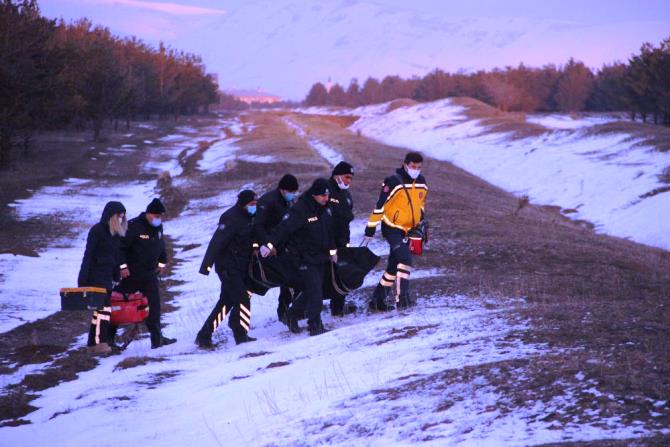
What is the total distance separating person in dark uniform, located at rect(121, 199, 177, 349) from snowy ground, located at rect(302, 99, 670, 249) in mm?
17458

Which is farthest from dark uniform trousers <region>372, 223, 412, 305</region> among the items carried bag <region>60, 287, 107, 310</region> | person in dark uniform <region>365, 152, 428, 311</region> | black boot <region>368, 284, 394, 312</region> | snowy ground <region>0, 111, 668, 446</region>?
carried bag <region>60, 287, 107, 310</region>

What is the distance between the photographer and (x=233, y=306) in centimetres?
1167

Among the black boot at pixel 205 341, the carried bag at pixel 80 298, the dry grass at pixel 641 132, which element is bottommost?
the black boot at pixel 205 341

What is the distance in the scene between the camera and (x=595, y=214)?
1245 inches

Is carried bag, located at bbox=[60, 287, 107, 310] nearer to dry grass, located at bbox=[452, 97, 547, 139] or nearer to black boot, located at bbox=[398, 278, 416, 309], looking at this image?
black boot, located at bbox=[398, 278, 416, 309]

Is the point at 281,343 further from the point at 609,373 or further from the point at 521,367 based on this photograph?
the point at 609,373

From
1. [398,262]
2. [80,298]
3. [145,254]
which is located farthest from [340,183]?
[80,298]

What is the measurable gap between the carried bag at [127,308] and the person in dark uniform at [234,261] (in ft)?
2.93

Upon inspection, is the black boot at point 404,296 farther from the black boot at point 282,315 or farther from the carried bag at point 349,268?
the black boot at point 282,315

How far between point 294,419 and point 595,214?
26.2m

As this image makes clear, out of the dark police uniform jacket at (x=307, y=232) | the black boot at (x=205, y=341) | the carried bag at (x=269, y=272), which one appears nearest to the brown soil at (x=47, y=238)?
the black boot at (x=205, y=341)

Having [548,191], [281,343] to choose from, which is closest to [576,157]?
[548,191]

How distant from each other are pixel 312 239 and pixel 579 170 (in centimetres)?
3154

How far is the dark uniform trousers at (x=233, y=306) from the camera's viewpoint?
37.9ft
